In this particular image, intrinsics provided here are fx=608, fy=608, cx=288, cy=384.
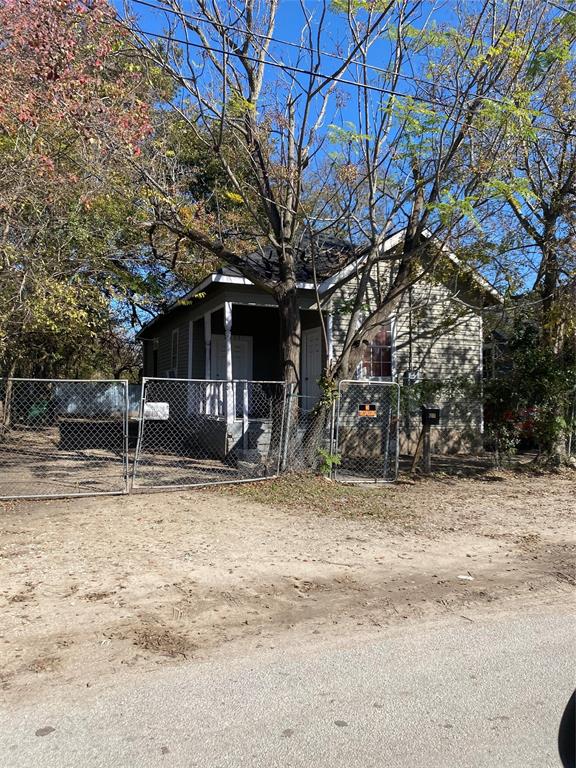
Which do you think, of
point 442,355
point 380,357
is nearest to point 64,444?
point 380,357

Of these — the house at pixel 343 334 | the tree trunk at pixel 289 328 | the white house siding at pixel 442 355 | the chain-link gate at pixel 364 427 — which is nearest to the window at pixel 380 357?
the house at pixel 343 334

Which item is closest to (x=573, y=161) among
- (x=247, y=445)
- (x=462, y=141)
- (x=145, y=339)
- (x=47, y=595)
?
(x=462, y=141)

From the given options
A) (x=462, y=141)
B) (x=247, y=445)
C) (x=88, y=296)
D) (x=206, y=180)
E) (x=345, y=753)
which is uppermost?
(x=206, y=180)

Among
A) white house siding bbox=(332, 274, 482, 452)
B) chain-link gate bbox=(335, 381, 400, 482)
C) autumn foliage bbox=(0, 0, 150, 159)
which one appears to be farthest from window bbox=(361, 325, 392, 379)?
autumn foliage bbox=(0, 0, 150, 159)

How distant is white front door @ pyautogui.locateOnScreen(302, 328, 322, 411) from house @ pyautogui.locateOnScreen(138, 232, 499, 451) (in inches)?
1.0

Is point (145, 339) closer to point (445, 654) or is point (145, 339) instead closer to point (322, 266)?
point (322, 266)

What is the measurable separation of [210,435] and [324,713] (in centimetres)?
1113

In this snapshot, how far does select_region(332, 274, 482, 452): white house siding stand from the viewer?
15.2 meters

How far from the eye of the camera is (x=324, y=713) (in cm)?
341

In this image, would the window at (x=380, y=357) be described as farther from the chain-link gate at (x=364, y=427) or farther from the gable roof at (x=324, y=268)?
the gable roof at (x=324, y=268)

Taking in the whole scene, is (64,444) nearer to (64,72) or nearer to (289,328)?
(289,328)

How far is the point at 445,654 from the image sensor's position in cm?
421

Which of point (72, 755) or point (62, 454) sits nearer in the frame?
point (72, 755)

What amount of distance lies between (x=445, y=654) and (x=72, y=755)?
2.47 m
